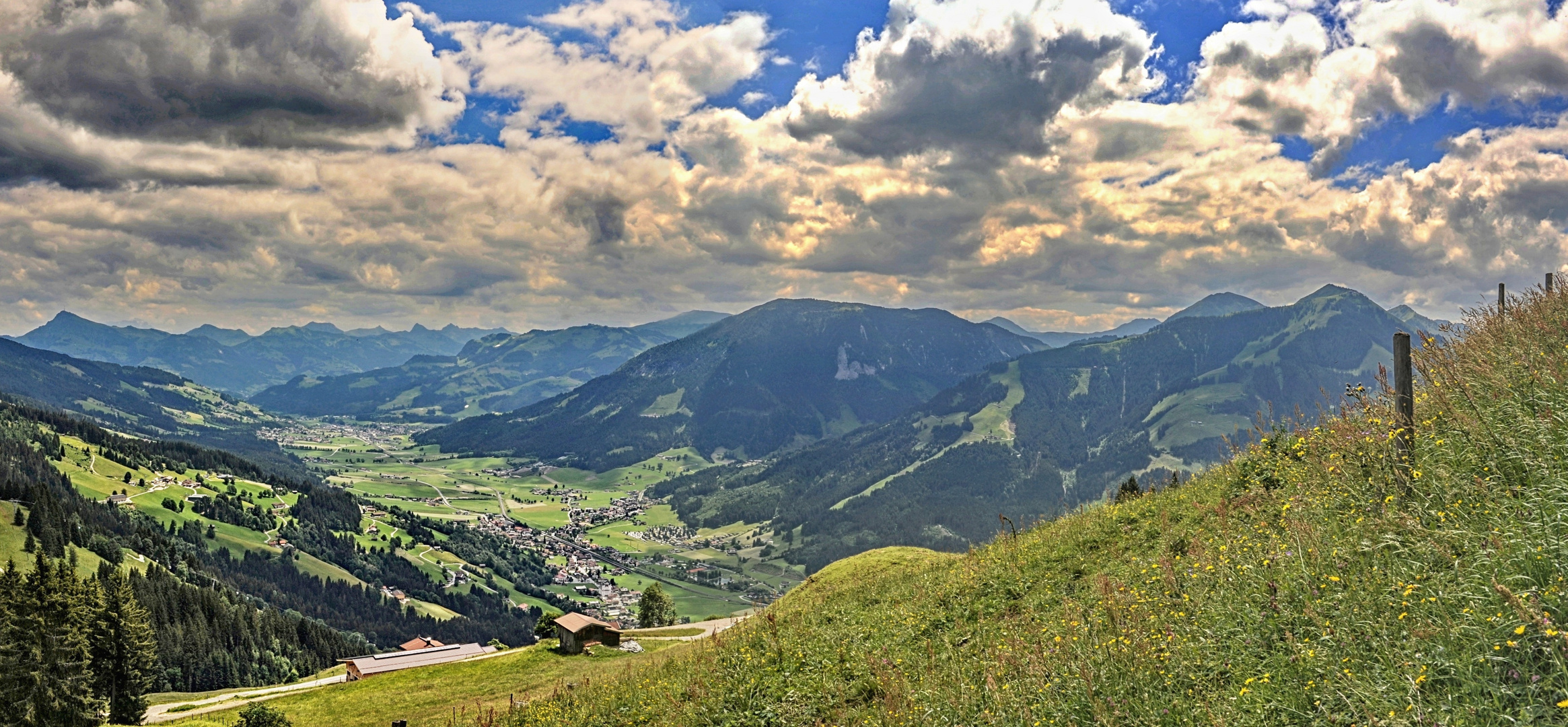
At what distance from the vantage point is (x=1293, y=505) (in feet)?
45.5

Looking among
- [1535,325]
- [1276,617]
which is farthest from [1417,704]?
[1535,325]

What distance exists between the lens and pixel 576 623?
167 feet

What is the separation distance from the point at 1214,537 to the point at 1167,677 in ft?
20.4

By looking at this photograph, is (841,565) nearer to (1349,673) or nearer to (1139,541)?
(1139,541)

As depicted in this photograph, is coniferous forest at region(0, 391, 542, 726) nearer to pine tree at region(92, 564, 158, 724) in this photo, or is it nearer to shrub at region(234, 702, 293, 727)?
pine tree at region(92, 564, 158, 724)

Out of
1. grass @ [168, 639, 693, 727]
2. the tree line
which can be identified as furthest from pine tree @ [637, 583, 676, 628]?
the tree line

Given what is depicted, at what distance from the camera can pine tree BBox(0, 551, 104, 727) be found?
166 ft

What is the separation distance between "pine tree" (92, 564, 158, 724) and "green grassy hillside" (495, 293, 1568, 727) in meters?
73.9

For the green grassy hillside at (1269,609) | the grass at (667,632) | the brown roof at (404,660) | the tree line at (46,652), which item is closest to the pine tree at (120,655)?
the tree line at (46,652)

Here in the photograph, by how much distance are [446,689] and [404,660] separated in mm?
36950

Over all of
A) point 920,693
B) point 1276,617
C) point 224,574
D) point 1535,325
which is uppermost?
point 1535,325

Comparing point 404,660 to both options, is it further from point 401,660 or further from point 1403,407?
point 1403,407

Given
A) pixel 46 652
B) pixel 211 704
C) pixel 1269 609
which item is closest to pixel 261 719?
pixel 1269 609

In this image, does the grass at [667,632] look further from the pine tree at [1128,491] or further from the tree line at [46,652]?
the pine tree at [1128,491]
